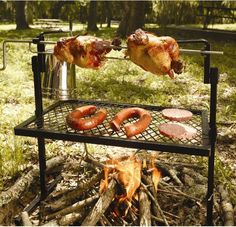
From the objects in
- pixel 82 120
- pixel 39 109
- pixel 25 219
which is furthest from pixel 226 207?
pixel 39 109

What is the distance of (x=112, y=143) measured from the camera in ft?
8.86

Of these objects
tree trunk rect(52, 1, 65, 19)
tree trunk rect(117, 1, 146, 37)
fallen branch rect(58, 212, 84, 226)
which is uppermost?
tree trunk rect(52, 1, 65, 19)

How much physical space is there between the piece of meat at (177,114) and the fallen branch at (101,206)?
758 millimetres

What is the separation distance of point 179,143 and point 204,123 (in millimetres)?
438

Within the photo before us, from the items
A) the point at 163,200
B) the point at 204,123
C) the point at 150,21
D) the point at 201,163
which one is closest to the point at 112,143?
the point at 204,123

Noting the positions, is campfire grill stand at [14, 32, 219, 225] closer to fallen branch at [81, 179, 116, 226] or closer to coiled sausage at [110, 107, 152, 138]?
coiled sausage at [110, 107, 152, 138]

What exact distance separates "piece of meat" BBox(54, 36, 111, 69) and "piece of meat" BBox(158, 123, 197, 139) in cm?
74

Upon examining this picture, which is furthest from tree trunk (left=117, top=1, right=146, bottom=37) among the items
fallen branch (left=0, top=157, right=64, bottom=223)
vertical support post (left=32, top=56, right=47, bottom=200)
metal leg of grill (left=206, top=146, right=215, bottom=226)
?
metal leg of grill (left=206, top=146, right=215, bottom=226)

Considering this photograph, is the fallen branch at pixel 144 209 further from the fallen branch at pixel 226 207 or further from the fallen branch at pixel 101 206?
the fallen branch at pixel 226 207

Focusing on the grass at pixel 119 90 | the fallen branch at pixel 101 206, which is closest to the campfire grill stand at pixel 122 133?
the fallen branch at pixel 101 206

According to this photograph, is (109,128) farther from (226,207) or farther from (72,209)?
(226,207)

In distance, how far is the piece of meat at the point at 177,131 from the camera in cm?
289

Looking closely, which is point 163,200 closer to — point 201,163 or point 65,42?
point 201,163

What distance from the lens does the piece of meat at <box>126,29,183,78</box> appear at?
113 inches
